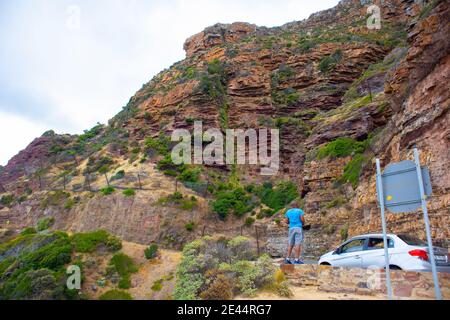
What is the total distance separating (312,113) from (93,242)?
29.5 meters

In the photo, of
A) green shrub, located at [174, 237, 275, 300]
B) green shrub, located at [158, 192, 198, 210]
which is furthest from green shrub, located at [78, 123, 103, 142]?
green shrub, located at [174, 237, 275, 300]

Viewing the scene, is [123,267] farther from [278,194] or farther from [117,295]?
[278,194]

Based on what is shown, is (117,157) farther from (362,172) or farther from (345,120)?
(362,172)

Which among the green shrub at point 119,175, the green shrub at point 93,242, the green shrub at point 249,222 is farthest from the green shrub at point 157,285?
the green shrub at point 119,175

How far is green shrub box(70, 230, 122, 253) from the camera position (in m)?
25.3

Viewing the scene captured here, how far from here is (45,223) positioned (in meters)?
36.3

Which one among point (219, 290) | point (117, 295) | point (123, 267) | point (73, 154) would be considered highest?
point (73, 154)

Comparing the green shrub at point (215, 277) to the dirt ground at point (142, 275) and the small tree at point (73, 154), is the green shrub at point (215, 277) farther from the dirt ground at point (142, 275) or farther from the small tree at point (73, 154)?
the small tree at point (73, 154)

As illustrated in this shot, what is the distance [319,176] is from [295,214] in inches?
512

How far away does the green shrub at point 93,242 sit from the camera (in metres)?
25.3

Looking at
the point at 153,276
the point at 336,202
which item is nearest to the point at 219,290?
the point at 336,202

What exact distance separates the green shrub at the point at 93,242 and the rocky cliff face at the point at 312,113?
563 centimetres

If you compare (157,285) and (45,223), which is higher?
(45,223)
